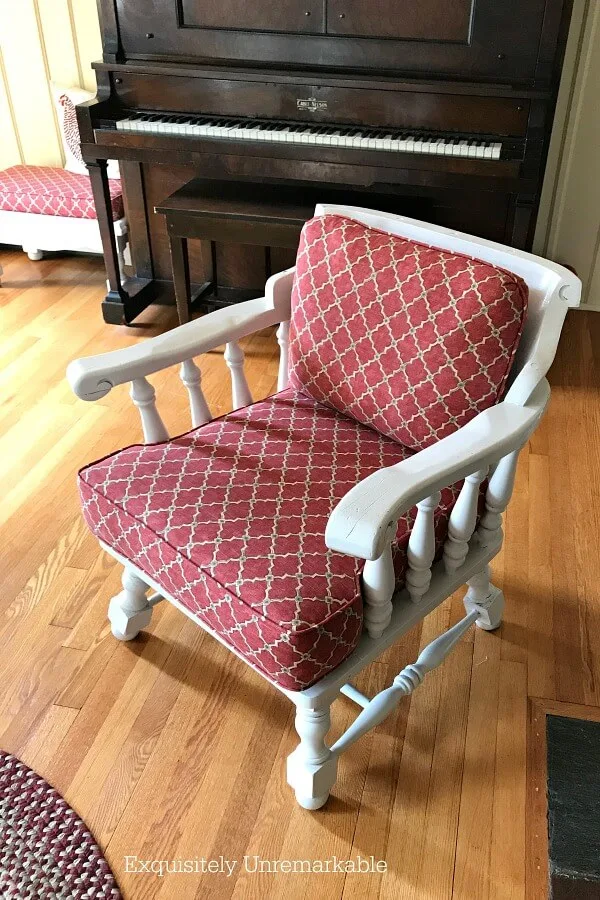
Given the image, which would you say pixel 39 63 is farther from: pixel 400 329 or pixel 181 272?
pixel 400 329

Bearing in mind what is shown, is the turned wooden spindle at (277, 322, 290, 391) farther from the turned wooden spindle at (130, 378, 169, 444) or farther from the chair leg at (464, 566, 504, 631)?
the chair leg at (464, 566, 504, 631)

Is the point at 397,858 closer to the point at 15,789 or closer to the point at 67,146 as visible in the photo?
the point at 15,789

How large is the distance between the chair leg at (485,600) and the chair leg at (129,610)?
69cm

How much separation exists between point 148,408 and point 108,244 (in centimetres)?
161

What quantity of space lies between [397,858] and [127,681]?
2.13 feet

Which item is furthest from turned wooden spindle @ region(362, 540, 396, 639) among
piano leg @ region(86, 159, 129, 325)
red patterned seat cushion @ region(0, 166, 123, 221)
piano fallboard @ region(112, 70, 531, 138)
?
red patterned seat cushion @ region(0, 166, 123, 221)

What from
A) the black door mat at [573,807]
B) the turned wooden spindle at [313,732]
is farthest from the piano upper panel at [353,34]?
the turned wooden spindle at [313,732]

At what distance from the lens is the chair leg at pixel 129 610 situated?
164 centimetres

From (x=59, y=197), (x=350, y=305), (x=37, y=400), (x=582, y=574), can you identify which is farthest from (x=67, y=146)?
(x=582, y=574)

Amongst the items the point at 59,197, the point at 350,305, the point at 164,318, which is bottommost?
the point at 164,318

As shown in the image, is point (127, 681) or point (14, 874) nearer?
point (14, 874)

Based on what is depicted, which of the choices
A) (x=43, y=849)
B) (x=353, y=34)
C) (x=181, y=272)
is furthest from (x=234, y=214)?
Result: (x=43, y=849)

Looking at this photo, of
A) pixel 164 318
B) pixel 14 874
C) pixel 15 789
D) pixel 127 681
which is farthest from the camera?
pixel 164 318

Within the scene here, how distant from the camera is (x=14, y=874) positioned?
133 cm
